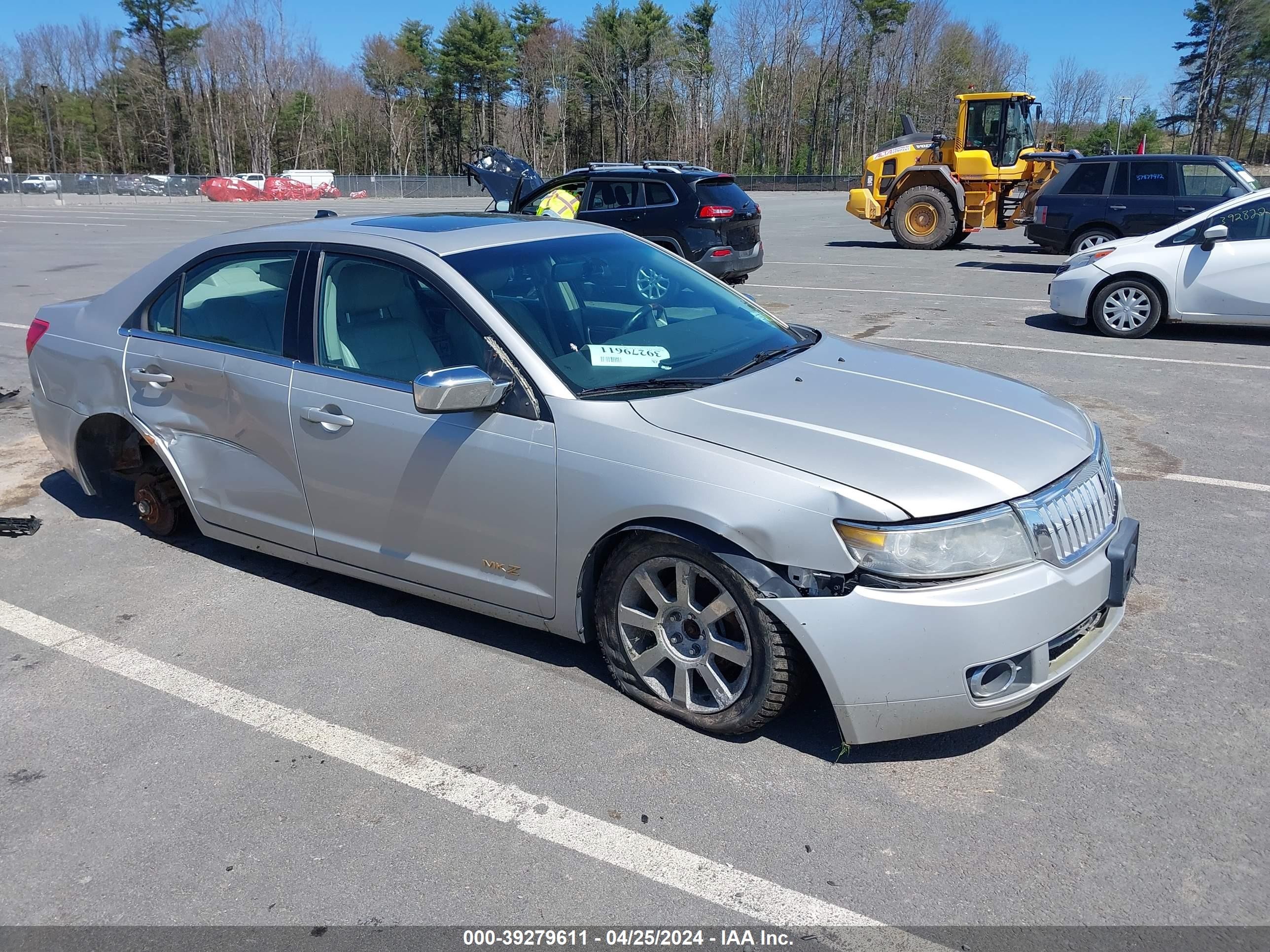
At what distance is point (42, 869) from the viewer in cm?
271

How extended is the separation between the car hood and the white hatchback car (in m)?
7.38

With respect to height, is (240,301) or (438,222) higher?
(438,222)

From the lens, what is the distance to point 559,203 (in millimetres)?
16422

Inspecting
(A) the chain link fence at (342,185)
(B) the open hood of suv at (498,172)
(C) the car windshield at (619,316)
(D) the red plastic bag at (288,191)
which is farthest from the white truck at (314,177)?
(C) the car windshield at (619,316)

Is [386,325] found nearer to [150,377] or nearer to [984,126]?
[150,377]

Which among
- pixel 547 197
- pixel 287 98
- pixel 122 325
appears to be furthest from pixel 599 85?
pixel 122 325

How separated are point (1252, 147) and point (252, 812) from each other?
91.9m

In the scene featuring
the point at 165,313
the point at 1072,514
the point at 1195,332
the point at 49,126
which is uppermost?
the point at 49,126

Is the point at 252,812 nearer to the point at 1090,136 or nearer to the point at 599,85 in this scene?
the point at 1090,136

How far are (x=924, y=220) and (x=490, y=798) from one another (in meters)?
20.3

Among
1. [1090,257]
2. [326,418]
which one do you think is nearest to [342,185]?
[1090,257]

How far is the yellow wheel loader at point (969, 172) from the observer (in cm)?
2027

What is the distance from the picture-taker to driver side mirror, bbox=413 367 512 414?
131 inches

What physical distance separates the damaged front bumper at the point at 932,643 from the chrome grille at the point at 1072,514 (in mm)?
67
